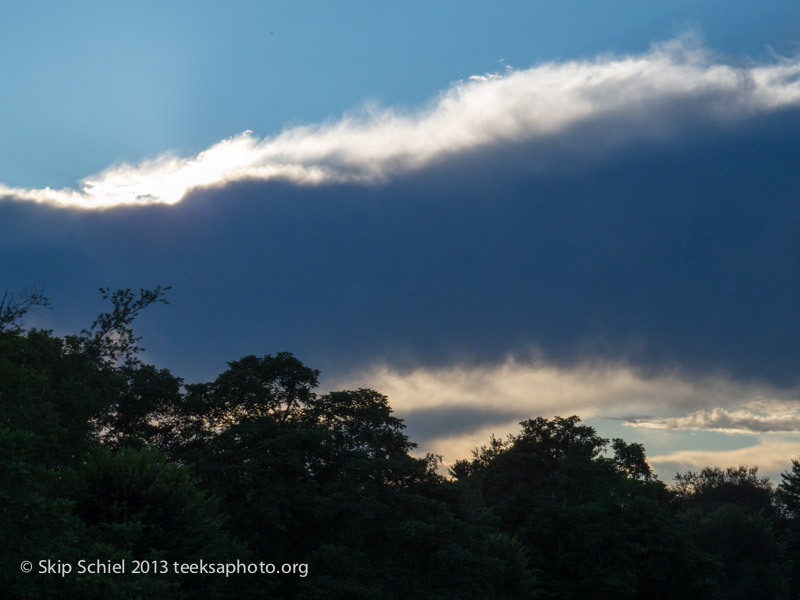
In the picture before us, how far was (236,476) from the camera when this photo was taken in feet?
141

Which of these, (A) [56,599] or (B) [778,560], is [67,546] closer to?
(A) [56,599]

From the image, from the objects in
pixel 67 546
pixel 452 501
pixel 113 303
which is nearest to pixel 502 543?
pixel 452 501

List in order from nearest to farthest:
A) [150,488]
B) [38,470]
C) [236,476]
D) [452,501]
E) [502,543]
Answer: [38,470], [150,488], [236,476], [452,501], [502,543]

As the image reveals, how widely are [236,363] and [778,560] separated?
64175mm

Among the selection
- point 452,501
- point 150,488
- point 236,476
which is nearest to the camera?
point 150,488

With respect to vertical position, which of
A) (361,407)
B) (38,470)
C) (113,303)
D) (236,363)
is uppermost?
(113,303)

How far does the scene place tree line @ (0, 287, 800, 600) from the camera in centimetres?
2677

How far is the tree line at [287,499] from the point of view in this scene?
26.8 meters

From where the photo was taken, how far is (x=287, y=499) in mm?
41750

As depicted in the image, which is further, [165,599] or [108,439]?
[108,439]

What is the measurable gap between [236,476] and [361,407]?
9.87 meters

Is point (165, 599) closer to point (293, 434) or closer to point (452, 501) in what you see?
point (293, 434)

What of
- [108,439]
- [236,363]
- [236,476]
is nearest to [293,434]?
[236,476]

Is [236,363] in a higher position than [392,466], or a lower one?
higher
